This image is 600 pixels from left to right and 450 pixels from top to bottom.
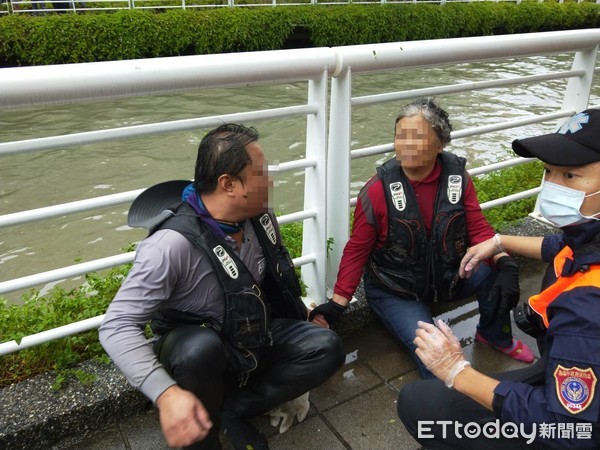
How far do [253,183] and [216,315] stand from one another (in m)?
0.52

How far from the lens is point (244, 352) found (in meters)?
2.06

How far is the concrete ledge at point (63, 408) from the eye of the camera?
2117 mm

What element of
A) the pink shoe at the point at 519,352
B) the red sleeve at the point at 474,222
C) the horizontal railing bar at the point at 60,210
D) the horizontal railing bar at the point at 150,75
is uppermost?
the horizontal railing bar at the point at 150,75

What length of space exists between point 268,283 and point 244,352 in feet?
1.19

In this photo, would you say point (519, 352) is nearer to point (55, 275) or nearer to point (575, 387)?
point (575, 387)

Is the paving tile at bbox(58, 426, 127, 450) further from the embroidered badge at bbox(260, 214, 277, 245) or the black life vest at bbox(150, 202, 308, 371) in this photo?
the embroidered badge at bbox(260, 214, 277, 245)

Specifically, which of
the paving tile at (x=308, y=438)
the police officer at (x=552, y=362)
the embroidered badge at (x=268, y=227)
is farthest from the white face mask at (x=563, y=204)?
the paving tile at (x=308, y=438)

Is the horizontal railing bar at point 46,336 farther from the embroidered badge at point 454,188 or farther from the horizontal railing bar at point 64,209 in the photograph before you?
the embroidered badge at point 454,188

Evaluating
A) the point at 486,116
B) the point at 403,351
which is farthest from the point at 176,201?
the point at 486,116

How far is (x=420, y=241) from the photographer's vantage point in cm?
263

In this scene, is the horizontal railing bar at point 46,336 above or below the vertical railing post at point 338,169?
below

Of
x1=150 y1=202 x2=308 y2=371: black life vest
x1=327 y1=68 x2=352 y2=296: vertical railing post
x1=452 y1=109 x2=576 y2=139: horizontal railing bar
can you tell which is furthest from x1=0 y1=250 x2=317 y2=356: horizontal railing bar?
x1=452 y1=109 x2=576 y2=139: horizontal railing bar

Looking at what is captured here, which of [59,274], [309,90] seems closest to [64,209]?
[59,274]

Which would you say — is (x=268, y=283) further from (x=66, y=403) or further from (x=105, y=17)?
(x=105, y=17)
